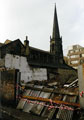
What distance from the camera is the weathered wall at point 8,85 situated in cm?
602

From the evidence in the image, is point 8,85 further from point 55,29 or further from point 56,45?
point 55,29

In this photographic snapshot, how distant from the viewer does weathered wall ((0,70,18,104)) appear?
6.02m

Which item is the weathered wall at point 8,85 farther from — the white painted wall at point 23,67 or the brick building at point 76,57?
the brick building at point 76,57

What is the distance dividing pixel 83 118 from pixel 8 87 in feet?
15.2

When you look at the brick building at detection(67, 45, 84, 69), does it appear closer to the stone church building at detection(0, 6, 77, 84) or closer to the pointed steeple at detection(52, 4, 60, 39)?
the pointed steeple at detection(52, 4, 60, 39)

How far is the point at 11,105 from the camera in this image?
588cm

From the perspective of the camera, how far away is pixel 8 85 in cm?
642

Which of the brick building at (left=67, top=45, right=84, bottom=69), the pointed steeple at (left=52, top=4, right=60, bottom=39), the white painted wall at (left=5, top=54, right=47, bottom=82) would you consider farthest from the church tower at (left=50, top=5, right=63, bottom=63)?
the white painted wall at (left=5, top=54, right=47, bottom=82)

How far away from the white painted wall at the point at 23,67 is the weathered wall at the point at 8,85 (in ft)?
33.6

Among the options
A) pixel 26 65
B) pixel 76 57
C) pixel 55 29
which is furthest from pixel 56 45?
pixel 26 65

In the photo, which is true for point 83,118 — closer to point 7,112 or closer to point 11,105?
point 7,112

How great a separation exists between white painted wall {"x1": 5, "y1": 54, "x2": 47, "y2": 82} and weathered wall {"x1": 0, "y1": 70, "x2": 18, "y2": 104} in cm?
1023

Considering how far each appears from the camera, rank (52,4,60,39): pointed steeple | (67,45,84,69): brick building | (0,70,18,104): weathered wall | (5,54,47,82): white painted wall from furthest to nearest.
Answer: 1. (67,45,84,69): brick building
2. (52,4,60,39): pointed steeple
3. (5,54,47,82): white painted wall
4. (0,70,18,104): weathered wall

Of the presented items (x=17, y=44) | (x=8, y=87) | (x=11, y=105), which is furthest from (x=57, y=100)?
(x=17, y=44)
